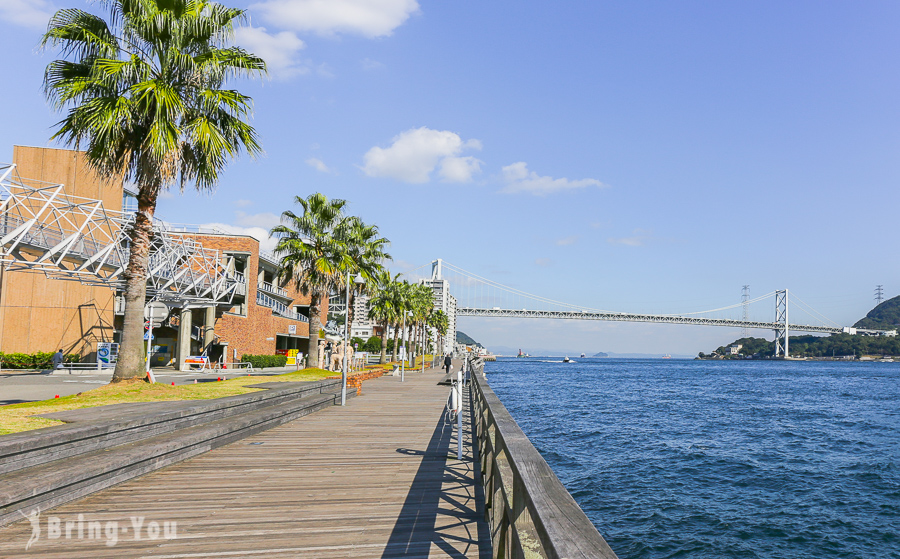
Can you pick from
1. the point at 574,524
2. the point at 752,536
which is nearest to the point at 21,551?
the point at 574,524

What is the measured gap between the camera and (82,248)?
1086 inches

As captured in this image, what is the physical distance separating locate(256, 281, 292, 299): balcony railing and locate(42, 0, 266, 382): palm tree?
146 feet

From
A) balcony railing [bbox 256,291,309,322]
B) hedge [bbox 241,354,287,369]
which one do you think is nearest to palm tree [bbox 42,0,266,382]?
hedge [bbox 241,354,287,369]

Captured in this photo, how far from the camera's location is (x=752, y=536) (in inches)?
517

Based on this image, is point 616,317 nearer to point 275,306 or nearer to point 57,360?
point 275,306

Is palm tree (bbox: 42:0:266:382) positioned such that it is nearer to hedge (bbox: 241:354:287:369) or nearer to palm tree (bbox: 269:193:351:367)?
palm tree (bbox: 269:193:351:367)

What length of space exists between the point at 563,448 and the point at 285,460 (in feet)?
53.9

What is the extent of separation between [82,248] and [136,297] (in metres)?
17.2

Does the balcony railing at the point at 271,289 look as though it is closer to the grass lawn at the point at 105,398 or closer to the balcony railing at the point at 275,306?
the balcony railing at the point at 275,306

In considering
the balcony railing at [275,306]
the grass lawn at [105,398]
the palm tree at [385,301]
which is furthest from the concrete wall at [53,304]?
the grass lawn at [105,398]

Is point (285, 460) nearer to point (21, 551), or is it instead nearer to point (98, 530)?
point (98, 530)

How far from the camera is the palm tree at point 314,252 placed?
28.5m

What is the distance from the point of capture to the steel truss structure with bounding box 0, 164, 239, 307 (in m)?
22.8

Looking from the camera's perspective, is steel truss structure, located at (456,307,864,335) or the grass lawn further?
steel truss structure, located at (456,307,864,335)
